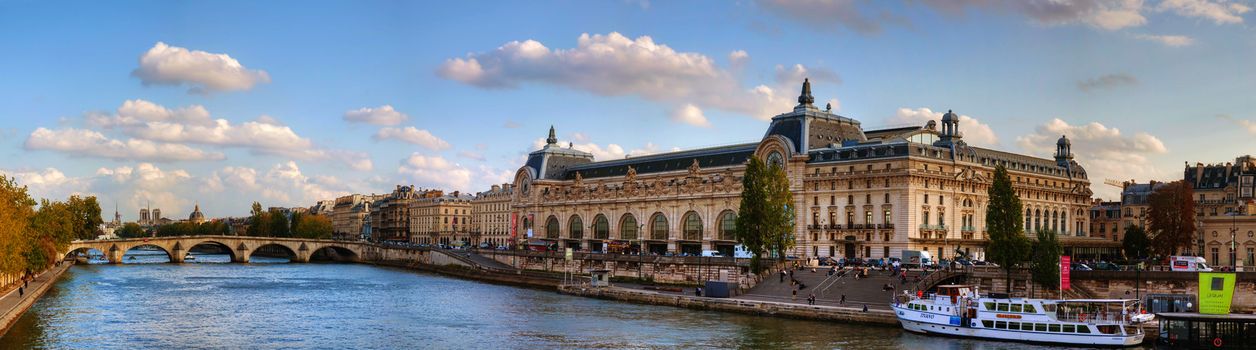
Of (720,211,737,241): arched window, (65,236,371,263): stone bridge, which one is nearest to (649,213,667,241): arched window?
(720,211,737,241): arched window

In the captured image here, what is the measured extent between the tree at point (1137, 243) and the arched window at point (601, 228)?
62.0m

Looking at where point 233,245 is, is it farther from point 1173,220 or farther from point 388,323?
point 1173,220

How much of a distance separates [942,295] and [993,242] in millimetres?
12766

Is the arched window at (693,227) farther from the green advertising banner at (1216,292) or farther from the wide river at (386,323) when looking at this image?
the green advertising banner at (1216,292)

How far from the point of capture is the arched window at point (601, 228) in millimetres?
145375

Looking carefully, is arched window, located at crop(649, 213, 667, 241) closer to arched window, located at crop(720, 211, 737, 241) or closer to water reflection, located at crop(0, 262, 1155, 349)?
arched window, located at crop(720, 211, 737, 241)

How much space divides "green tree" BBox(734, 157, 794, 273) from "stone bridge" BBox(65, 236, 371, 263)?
96871mm

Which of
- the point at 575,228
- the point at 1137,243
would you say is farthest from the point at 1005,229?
the point at 575,228

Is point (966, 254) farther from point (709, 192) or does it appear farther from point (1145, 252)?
point (709, 192)

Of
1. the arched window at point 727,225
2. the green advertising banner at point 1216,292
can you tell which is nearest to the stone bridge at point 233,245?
the arched window at point 727,225

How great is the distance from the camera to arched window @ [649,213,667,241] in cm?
13512

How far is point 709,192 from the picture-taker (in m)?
126

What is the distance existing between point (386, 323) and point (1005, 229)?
135 ft

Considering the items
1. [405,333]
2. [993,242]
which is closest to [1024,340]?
[993,242]
